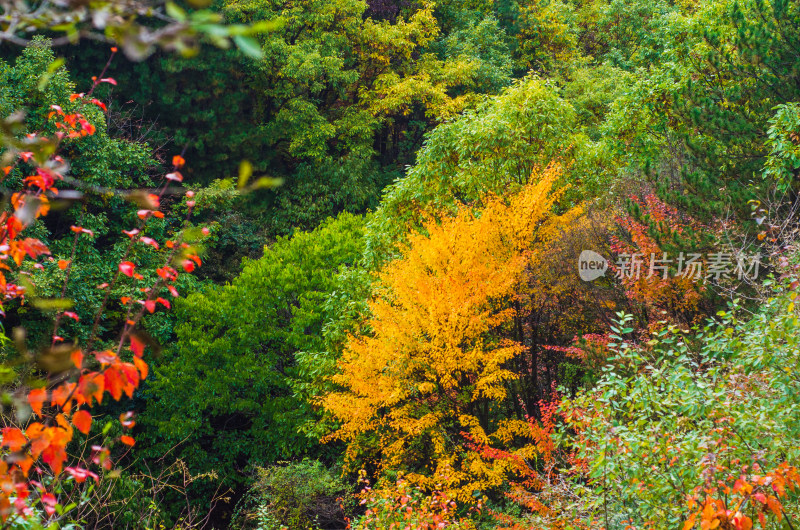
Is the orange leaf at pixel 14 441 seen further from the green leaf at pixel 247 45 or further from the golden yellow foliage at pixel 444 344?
the golden yellow foliage at pixel 444 344

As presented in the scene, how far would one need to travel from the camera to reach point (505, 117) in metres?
11.8

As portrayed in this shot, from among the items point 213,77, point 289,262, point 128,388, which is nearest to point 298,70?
point 213,77

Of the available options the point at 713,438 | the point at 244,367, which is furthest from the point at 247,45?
the point at 244,367

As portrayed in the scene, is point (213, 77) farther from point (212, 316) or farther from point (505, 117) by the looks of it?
point (505, 117)

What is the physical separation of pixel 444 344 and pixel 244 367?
5.37 m

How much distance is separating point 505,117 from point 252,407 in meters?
7.21

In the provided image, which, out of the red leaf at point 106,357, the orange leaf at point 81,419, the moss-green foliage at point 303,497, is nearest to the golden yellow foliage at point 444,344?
the moss-green foliage at point 303,497

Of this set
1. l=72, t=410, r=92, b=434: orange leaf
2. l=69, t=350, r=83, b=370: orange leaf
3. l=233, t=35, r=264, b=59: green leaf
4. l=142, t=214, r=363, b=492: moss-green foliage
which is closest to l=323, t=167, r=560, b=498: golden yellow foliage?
l=142, t=214, r=363, b=492: moss-green foliage

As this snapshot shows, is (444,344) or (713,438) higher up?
(713,438)

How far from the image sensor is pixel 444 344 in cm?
917

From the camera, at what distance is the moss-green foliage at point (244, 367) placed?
12.8 m

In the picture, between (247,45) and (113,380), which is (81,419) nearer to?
(113,380)

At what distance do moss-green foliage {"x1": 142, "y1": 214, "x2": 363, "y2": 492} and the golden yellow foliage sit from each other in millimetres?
3069

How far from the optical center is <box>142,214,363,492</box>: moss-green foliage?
42.1ft
